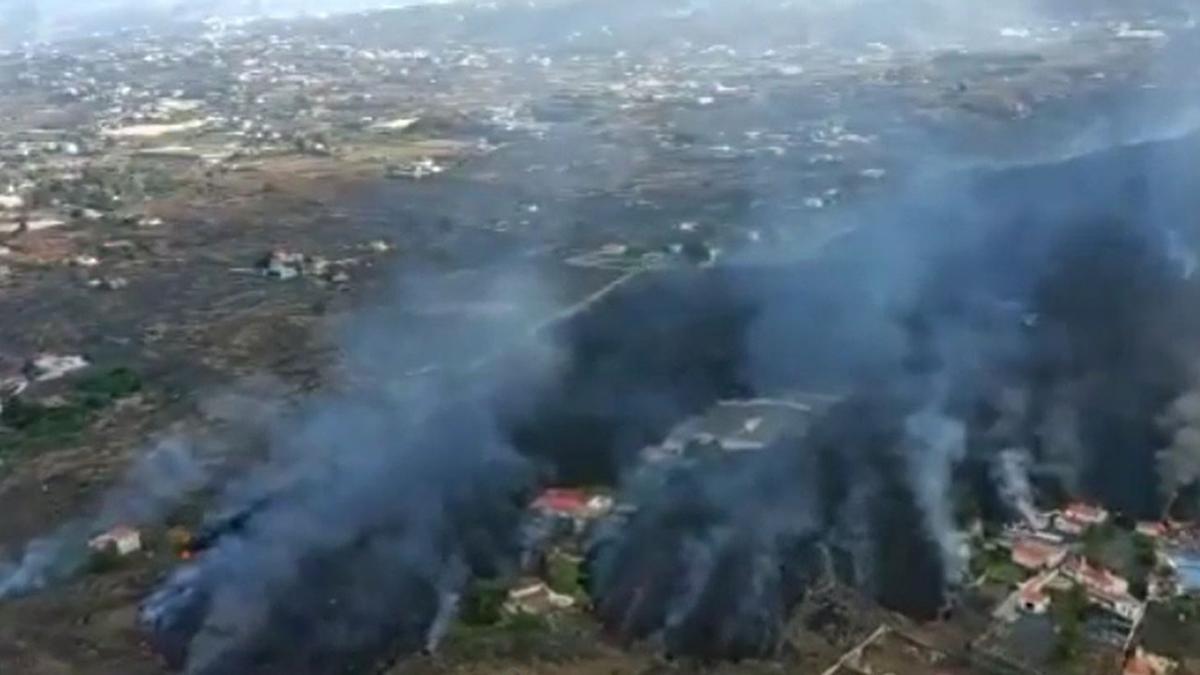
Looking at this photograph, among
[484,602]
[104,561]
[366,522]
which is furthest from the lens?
[366,522]

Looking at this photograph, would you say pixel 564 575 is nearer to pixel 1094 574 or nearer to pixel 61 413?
pixel 1094 574

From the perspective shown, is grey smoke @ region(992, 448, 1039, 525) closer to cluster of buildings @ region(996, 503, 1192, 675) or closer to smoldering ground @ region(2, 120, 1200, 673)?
smoldering ground @ region(2, 120, 1200, 673)

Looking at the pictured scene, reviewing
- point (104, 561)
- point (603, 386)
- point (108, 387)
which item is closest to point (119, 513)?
point (104, 561)

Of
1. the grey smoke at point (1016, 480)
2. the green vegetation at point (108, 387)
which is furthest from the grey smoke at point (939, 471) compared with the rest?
the green vegetation at point (108, 387)

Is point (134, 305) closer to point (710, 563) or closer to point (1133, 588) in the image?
point (710, 563)

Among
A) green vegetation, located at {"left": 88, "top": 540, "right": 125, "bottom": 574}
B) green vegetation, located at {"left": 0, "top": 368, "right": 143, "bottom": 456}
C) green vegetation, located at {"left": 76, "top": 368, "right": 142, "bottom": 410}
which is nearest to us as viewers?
green vegetation, located at {"left": 88, "top": 540, "right": 125, "bottom": 574}

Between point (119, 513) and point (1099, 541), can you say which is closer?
point (1099, 541)

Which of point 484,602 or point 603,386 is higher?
point 484,602

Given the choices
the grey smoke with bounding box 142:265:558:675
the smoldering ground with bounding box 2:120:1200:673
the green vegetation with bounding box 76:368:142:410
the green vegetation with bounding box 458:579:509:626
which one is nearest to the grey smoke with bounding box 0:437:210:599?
the grey smoke with bounding box 142:265:558:675
